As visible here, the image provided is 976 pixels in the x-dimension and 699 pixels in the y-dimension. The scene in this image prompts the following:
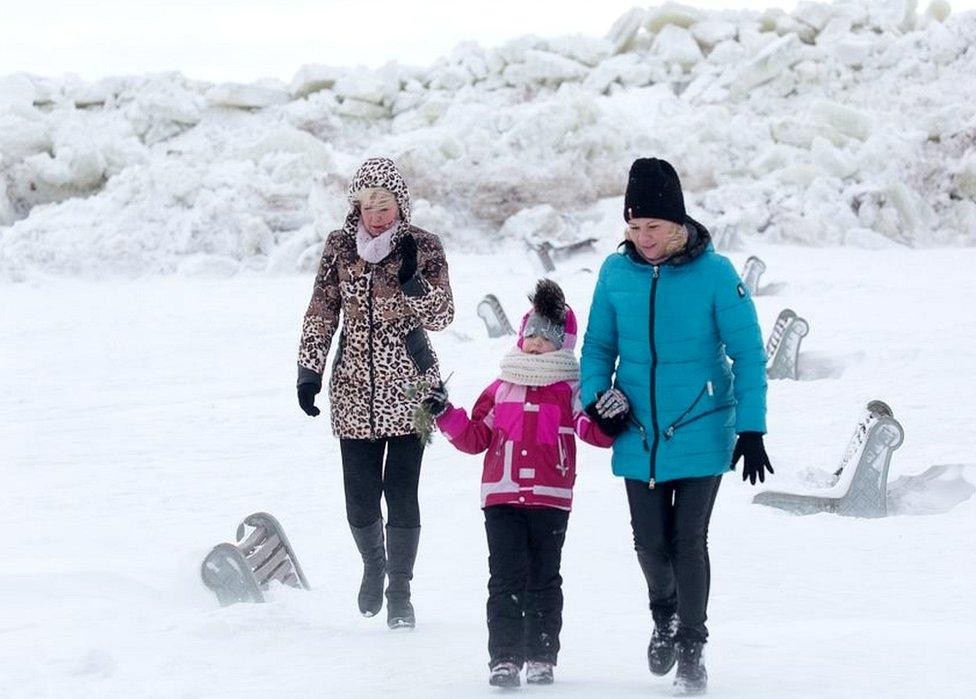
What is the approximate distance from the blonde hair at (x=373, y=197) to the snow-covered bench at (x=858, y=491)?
9.67 ft

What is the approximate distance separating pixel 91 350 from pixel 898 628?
9.04 metres

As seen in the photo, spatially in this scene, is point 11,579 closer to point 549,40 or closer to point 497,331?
point 497,331

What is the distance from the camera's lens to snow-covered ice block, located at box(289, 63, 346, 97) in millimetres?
24000

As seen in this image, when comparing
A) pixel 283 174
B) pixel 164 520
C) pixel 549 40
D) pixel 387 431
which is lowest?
pixel 164 520

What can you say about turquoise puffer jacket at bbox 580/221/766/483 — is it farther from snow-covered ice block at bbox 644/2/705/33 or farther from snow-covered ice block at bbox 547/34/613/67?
snow-covered ice block at bbox 644/2/705/33

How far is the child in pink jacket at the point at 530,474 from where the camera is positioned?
13.8ft

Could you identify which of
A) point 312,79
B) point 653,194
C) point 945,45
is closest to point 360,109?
point 312,79

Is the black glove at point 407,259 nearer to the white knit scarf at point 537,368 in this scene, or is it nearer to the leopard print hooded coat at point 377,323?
the leopard print hooded coat at point 377,323

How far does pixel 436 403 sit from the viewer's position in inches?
166

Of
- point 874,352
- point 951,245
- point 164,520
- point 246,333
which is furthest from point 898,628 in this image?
point 951,245

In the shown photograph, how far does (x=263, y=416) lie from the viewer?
9.91 metres

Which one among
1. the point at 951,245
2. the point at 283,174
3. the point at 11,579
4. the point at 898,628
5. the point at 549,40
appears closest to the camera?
the point at 898,628

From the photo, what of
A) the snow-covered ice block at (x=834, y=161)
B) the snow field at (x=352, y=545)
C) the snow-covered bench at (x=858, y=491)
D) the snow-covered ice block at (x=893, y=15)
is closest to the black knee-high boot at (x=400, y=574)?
the snow field at (x=352, y=545)

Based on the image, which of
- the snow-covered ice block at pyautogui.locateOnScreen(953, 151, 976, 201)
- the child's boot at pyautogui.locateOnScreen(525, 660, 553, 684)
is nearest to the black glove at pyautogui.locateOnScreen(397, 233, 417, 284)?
the child's boot at pyautogui.locateOnScreen(525, 660, 553, 684)
